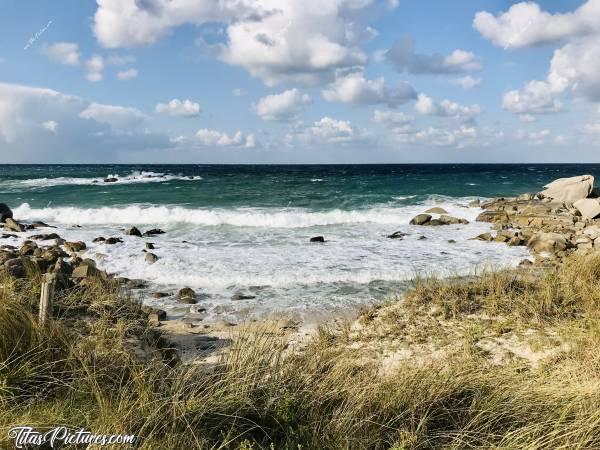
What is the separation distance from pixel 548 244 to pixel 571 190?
14839mm

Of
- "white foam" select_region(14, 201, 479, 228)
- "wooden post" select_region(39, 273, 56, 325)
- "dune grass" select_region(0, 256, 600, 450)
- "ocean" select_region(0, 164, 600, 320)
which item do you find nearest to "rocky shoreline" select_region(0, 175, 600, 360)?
"ocean" select_region(0, 164, 600, 320)

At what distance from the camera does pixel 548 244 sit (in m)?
15.5

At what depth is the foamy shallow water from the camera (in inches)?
420

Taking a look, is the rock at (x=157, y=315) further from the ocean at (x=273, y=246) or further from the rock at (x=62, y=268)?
the rock at (x=62, y=268)

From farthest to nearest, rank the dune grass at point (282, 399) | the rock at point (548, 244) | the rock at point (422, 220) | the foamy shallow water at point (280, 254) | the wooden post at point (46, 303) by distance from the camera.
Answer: the rock at point (422, 220)
the rock at point (548, 244)
the foamy shallow water at point (280, 254)
the wooden post at point (46, 303)
the dune grass at point (282, 399)

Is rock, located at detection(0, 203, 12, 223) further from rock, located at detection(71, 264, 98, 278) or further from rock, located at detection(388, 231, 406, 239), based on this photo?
rock, located at detection(388, 231, 406, 239)

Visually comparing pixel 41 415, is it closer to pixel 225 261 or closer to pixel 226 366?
pixel 226 366

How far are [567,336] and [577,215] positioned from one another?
65.9 ft

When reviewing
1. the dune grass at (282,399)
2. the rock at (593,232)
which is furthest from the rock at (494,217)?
the dune grass at (282,399)

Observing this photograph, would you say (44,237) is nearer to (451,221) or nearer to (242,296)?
(242,296)

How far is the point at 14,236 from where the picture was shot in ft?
59.3

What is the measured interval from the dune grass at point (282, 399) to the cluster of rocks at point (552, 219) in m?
11.4

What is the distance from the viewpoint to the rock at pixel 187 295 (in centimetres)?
1012

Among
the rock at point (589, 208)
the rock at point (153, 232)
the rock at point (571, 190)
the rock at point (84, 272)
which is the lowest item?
the rock at point (153, 232)
